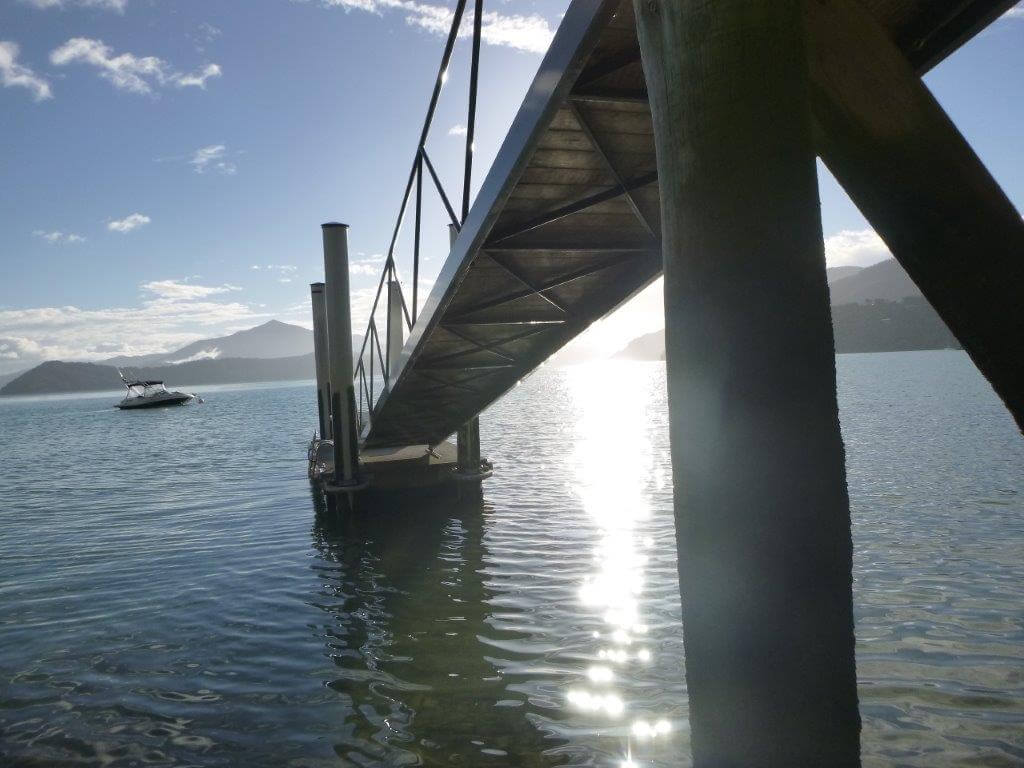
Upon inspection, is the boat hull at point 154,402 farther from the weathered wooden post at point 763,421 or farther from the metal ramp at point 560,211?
the weathered wooden post at point 763,421

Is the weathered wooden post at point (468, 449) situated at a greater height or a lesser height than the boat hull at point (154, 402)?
lesser

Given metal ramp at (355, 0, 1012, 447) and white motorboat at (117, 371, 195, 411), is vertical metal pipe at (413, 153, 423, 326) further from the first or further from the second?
white motorboat at (117, 371, 195, 411)

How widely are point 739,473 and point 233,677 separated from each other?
796cm

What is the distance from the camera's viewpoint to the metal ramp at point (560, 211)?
427cm

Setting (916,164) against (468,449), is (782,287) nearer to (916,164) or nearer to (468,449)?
(916,164)

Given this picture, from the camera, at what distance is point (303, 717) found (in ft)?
23.0

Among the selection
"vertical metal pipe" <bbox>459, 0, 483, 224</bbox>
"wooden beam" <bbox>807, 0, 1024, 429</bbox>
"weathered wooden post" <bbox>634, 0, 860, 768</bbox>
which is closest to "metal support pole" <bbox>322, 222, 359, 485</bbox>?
"vertical metal pipe" <bbox>459, 0, 483, 224</bbox>

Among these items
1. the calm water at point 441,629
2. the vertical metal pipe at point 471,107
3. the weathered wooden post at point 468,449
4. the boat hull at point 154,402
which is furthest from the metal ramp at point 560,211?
the boat hull at point 154,402

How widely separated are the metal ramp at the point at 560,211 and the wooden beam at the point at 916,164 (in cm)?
102

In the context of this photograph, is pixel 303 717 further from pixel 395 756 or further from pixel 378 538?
pixel 378 538

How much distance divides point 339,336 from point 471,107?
358 inches

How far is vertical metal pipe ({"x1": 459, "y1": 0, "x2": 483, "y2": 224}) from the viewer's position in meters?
6.34

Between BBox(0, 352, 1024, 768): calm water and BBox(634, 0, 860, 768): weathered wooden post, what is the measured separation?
479cm

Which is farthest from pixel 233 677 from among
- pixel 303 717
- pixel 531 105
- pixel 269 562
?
pixel 531 105
